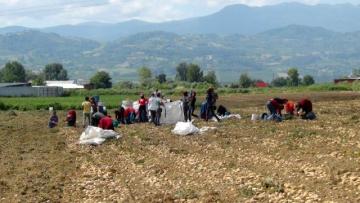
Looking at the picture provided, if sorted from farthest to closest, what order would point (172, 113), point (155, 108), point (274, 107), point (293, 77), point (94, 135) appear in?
point (293, 77) → point (172, 113) → point (155, 108) → point (274, 107) → point (94, 135)

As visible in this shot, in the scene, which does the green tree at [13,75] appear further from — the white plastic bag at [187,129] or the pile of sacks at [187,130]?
the white plastic bag at [187,129]

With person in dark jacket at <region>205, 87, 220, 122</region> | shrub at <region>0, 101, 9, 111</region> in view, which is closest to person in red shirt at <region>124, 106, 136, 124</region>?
person in dark jacket at <region>205, 87, 220, 122</region>

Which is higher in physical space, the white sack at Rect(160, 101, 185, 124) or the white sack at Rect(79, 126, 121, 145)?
the white sack at Rect(160, 101, 185, 124)

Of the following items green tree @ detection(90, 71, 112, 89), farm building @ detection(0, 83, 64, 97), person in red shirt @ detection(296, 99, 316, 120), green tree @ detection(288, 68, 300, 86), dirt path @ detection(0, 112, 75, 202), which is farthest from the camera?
green tree @ detection(288, 68, 300, 86)

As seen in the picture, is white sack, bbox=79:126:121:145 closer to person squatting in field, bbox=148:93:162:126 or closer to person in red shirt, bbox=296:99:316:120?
person squatting in field, bbox=148:93:162:126

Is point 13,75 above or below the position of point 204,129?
above

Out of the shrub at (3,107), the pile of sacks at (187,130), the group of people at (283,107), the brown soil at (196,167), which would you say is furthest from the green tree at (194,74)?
the pile of sacks at (187,130)

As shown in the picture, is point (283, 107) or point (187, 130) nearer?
point (187, 130)

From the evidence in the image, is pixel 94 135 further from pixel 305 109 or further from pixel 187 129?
pixel 305 109

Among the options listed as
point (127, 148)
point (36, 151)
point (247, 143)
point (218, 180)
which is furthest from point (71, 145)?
point (218, 180)

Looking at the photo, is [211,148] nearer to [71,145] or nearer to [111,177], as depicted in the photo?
[111,177]

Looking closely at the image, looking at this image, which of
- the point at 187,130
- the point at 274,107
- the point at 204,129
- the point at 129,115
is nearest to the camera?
the point at 187,130

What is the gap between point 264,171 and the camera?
687 inches

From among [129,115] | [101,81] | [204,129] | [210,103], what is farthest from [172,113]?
[101,81]
